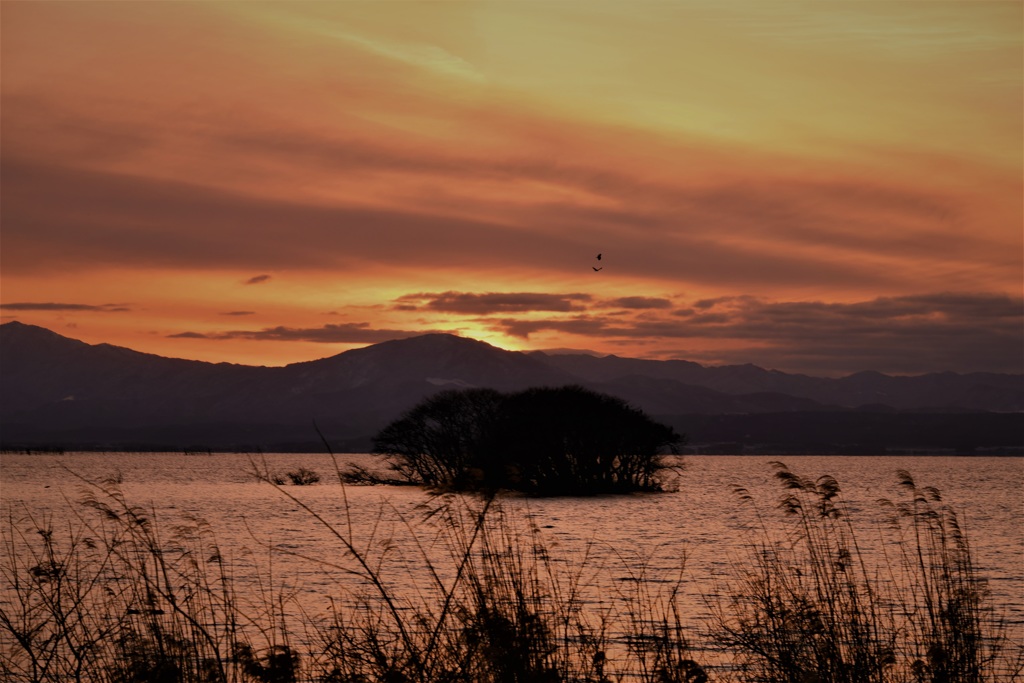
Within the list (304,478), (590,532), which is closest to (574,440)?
(590,532)

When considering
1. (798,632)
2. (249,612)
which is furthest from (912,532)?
(798,632)

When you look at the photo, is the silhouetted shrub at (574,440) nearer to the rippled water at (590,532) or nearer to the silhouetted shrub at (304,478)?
the rippled water at (590,532)

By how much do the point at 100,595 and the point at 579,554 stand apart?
23.3 meters

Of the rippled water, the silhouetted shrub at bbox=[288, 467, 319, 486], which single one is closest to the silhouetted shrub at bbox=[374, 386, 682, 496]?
the rippled water

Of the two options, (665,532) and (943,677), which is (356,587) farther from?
(665,532)

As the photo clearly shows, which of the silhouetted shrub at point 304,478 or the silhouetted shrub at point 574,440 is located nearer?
the silhouetted shrub at point 574,440

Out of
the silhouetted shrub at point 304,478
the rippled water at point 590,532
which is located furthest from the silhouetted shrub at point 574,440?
the silhouetted shrub at point 304,478

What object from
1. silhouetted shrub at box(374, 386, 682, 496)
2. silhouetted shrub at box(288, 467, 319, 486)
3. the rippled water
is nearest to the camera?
the rippled water

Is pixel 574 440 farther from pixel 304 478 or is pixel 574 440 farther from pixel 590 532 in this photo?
pixel 304 478

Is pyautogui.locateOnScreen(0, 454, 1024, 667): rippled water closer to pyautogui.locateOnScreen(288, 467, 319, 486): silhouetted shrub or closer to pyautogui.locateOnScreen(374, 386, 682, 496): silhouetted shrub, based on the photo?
pyautogui.locateOnScreen(374, 386, 682, 496): silhouetted shrub

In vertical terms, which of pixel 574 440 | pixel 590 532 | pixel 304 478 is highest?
pixel 574 440

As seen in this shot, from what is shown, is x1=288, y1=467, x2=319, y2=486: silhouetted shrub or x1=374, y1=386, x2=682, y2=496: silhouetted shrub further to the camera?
x1=288, y1=467, x2=319, y2=486: silhouetted shrub

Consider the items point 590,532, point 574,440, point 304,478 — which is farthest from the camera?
point 304,478

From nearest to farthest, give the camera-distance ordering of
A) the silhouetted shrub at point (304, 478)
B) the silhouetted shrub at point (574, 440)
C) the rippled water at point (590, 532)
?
the rippled water at point (590, 532) → the silhouetted shrub at point (574, 440) → the silhouetted shrub at point (304, 478)
